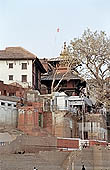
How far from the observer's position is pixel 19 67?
49000mm

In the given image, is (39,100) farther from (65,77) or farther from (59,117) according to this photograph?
(65,77)

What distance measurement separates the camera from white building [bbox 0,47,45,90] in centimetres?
4831

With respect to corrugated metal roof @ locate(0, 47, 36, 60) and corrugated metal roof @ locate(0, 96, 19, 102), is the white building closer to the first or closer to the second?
corrugated metal roof @ locate(0, 47, 36, 60)

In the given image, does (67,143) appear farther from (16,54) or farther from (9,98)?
(16,54)

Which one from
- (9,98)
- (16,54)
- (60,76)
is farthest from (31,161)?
(60,76)

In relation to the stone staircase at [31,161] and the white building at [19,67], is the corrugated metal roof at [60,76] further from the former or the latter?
the stone staircase at [31,161]

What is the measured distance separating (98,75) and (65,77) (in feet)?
52.0

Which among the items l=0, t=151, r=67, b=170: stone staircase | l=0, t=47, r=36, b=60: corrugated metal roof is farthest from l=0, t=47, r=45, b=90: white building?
l=0, t=151, r=67, b=170: stone staircase

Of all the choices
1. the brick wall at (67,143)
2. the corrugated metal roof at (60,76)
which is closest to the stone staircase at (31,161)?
the brick wall at (67,143)

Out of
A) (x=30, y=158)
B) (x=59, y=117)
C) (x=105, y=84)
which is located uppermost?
(x=105, y=84)

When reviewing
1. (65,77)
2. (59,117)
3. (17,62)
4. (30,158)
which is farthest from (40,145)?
(65,77)

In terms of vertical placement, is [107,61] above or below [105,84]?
above

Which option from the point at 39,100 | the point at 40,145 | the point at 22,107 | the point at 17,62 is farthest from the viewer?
the point at 17,62

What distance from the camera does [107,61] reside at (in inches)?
1527
